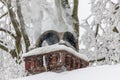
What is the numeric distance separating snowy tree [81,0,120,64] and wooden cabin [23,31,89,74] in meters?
3.14

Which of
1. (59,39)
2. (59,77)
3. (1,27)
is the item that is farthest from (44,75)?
(1,27)

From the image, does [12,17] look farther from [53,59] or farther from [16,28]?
[53,59]

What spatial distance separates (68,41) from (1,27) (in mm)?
5206

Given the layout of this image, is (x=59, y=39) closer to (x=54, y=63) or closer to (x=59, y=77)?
(x=54, y=63)

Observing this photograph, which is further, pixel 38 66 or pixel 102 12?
pixel 102 12

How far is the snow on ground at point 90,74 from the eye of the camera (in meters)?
2.75

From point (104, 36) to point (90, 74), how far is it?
4.46 metres

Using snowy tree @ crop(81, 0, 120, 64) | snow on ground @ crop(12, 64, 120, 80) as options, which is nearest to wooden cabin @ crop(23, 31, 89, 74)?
snow on ground @ crop(12, 64, 120, 80)

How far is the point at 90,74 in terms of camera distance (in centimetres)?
293

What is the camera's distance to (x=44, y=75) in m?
3.22

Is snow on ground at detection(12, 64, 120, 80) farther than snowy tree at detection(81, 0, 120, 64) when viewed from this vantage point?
No

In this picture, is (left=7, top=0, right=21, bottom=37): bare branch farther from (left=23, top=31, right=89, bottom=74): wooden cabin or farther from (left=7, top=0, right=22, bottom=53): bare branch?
(left=23, top=31, right=89, bottom=74): wooden cabin

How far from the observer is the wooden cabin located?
337 centimetres

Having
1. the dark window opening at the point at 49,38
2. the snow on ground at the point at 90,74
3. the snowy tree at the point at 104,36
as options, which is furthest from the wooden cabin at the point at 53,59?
the snowy tree at the point at 104,36
